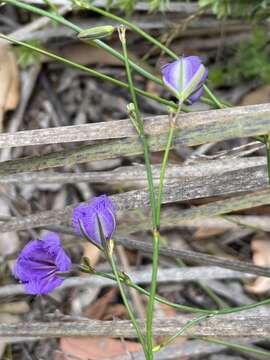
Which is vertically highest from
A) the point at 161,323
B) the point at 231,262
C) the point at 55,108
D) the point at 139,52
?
the point at 139,52

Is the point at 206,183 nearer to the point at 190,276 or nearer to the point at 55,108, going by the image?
the point at 190,276

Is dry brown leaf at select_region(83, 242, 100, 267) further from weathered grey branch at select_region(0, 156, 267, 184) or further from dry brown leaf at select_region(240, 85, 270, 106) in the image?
dry brown leaf at select_region(240, 85, 270, 106)

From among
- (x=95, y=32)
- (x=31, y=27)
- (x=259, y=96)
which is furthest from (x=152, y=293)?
(x=31, y=27)

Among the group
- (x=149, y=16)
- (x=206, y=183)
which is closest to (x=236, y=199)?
(x=206, y=183)

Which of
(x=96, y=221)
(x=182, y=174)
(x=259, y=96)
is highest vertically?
(x=259, y=96)

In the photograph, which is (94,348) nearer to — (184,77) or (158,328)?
(158,328)

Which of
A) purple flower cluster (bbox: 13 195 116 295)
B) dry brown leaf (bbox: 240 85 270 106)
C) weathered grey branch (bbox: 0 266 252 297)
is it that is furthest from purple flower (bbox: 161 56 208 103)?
dry brown leaf (bbox: 240 85 270 106)
